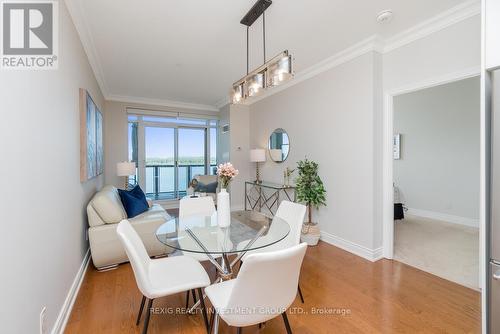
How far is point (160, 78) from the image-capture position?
4.07 meters

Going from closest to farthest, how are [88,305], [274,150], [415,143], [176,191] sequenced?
[88,305] → [274,150] → [415,143] → [176,191]

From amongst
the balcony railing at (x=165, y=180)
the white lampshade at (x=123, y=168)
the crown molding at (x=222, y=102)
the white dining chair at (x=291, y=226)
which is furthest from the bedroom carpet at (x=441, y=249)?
the balcony railing at (x=165, y=180)

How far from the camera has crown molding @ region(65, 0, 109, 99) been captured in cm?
212

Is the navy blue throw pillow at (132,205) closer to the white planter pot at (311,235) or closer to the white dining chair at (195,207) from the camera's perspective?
the white dining chair at (195,207)

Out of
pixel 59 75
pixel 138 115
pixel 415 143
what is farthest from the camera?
pixel 138 115

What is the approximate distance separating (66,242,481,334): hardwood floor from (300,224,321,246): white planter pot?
0.68 metres

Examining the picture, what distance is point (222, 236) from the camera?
1.99 meters

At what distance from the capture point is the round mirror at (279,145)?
4398mm

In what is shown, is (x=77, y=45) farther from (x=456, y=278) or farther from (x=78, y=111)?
(x=456, y=278)

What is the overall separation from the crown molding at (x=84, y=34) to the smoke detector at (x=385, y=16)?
9.35 feet

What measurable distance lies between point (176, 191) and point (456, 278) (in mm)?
5461

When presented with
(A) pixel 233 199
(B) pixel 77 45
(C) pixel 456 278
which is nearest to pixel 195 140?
(A) pixel 233 199

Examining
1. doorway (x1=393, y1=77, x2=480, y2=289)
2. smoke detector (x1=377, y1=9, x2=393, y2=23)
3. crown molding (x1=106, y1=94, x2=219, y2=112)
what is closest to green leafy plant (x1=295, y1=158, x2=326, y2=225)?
doorway (x1=393, y1=77, x2=480, y2=289)

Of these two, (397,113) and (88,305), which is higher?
(397,113)
